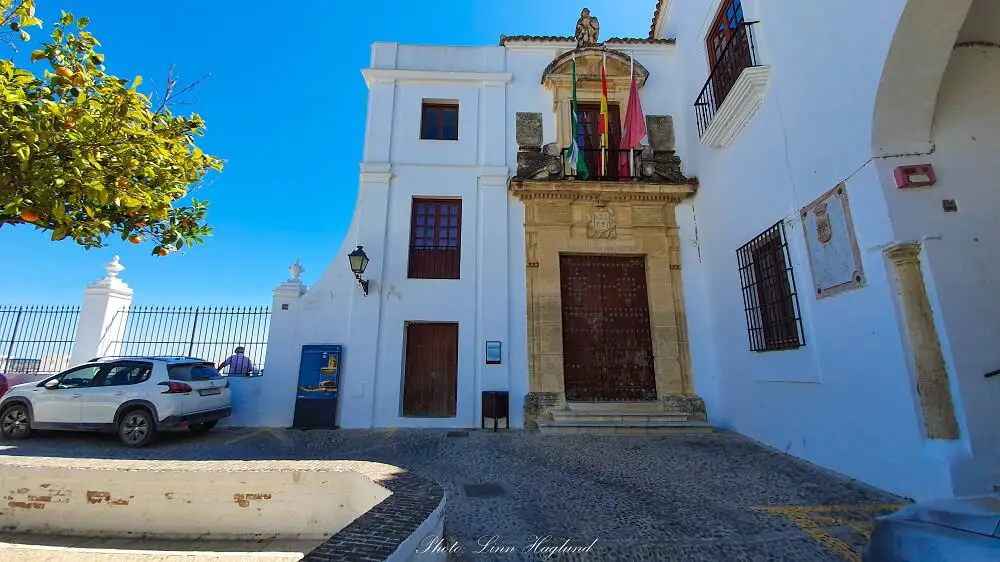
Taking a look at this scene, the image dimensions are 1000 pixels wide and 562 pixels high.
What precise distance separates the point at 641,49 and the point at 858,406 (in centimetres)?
843

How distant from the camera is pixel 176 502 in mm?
3588

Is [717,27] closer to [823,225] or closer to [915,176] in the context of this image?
[823,225]

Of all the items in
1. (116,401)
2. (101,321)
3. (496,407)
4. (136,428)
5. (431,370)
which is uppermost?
(101,321)

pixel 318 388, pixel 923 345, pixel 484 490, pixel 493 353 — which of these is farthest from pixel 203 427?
pixel 923 345

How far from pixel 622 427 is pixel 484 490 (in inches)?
131

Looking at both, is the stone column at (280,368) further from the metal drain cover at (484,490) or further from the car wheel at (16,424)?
the metal drain cover at (484,490)

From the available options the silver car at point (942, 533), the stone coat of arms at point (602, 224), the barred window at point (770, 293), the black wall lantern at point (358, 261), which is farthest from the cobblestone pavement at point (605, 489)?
the stone coat of arms at point (602, 224)

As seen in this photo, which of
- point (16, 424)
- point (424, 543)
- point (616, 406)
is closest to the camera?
point (424, 543)

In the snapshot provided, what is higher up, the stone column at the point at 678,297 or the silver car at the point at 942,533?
the stone column at the point at 678,297

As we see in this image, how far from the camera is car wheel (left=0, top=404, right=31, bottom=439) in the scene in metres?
6.61

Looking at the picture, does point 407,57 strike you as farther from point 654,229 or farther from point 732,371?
point 732,371

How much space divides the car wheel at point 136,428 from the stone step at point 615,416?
6211 millimetres

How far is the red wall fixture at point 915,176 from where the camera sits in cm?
400

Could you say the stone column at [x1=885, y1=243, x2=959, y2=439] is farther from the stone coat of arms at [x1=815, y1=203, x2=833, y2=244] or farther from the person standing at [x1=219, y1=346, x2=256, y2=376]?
the person standing at [x1=219, y1=346, x2=256, y2=376]
